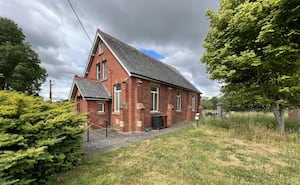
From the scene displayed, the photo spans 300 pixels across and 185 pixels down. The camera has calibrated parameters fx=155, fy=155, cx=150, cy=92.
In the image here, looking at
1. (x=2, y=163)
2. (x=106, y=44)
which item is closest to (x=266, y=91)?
(x=2, y=163)

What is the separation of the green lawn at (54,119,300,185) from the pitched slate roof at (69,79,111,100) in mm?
7025

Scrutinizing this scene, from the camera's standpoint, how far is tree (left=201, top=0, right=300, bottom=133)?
7629mm

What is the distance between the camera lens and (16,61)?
2538cm

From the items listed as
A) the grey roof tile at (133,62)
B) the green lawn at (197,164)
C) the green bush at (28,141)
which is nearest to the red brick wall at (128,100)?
the grey roof tile at (133,62)

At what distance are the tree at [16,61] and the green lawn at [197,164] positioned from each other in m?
26.6

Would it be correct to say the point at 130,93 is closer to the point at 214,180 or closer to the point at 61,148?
the point at 61,148

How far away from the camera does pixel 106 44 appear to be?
14.0 metres

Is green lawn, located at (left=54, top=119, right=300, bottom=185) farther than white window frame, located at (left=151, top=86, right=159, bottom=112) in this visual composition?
No

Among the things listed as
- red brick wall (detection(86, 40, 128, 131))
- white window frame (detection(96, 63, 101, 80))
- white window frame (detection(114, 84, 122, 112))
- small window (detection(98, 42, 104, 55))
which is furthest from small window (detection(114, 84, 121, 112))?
small window (detection(98, 42, 104, 55))

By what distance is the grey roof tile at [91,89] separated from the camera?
493 inches

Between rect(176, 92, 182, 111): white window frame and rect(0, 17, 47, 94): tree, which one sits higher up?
rect(0, 17, 47, 94): tree

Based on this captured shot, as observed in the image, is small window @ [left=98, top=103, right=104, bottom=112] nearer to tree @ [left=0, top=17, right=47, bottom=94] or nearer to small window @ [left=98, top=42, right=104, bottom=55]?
small window @ [left=98, top=42, right=104, bottom=55]

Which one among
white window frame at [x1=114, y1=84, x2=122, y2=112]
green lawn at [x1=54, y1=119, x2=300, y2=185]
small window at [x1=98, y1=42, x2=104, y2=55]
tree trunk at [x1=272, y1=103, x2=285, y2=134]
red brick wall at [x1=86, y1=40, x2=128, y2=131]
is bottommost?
green lawn at [x1=54, y1=119, x2=300, y2=185]

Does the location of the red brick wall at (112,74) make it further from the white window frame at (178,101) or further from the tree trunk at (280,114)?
the tree trunk at (280,114)
